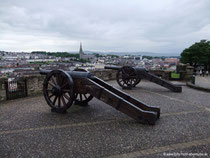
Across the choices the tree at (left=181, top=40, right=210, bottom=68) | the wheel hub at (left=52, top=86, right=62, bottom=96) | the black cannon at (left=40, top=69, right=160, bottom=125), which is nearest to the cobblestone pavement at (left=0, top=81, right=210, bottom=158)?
the black cannon at (left=40, top=69, right=160, bottom=125)

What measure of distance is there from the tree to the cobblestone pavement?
22501 millimetres

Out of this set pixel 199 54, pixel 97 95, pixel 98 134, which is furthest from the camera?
pixel 199 54

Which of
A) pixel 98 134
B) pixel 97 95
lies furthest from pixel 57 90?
pixel 98 134

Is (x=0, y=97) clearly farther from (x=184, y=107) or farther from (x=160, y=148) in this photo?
(x=184, y=107)

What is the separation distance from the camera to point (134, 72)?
899cm

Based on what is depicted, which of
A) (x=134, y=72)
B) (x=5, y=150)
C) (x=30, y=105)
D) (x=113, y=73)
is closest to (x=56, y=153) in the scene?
(x=5, y=150)

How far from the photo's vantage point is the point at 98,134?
347cm

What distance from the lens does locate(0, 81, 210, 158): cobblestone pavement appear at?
9.27 ft

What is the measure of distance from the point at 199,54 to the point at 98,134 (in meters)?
27.0

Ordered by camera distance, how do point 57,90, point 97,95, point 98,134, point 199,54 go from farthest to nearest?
1. point 199,54
2. point 57,90
3. point 97,95
4. point 98,134

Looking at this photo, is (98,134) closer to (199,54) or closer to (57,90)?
(57,90)

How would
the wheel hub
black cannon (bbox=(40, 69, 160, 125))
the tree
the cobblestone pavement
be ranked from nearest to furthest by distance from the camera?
the cobblestone pavement, black cannon (bbox=(40, 69, 160, 125)), the wheel hub, the tree

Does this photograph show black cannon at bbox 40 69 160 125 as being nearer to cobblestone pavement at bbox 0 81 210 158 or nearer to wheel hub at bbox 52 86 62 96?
wheel hub at bbox 52 86 62 96

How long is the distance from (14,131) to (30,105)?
2.21 m
